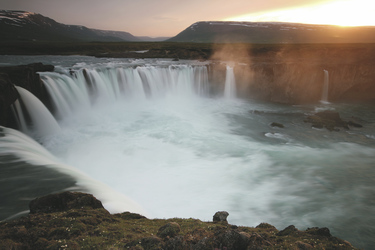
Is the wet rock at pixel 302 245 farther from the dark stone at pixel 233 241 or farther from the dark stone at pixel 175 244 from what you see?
the dark stone at pixel 175 244

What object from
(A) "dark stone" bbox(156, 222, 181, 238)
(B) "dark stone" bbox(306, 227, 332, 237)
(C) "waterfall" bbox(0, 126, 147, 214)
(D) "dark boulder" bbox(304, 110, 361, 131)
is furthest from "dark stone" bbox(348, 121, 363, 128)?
(A) "dark stone" bbox(156, 222, 181, 238)

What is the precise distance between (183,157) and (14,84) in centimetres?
1217

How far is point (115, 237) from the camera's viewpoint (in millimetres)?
4285

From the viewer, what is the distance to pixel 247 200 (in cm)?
941

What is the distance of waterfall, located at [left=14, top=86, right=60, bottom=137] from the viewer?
1349cm

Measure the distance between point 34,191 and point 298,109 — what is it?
1034 inches

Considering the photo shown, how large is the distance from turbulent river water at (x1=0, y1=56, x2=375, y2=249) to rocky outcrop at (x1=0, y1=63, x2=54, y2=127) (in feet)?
2.43

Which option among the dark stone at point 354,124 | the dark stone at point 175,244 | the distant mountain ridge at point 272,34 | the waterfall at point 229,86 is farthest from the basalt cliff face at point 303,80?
the distant mountain ridge at point 272,34

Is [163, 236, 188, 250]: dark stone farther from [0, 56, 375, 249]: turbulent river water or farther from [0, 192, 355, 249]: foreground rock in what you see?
[0, 56, 375, 249]: turbulent river water

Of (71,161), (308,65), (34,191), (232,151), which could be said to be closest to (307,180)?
(232,151)

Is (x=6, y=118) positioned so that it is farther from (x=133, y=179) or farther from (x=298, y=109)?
(x=298, y=109)

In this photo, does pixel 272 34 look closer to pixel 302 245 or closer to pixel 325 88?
pixel 325 88

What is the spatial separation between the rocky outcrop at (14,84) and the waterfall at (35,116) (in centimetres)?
57

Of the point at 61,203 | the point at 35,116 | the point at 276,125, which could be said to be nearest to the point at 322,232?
the point at 61,203
